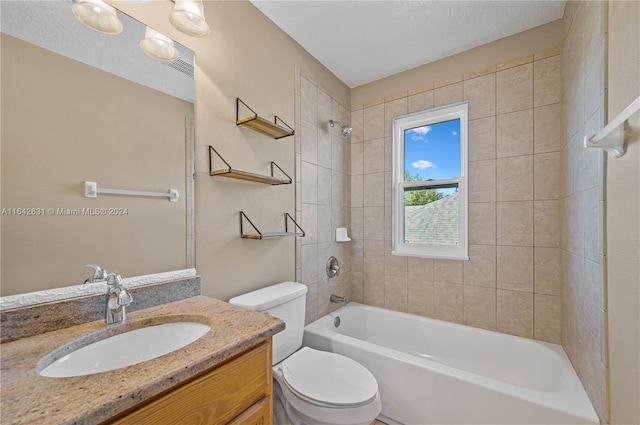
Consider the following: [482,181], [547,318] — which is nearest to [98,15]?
[482,181]

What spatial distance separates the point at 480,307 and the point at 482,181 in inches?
37.9

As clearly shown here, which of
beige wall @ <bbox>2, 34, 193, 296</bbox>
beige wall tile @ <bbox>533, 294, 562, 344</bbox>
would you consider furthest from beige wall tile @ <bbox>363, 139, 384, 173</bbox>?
beige wall @ <bbox>2, 34, 193, 296</bbox>

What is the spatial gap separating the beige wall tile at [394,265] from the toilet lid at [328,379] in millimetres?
1101

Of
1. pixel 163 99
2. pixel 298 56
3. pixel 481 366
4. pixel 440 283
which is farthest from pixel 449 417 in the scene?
pixel 298 56

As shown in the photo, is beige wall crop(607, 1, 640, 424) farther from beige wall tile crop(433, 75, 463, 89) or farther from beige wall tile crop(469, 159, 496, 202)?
beige wall tile crop(433, 75, 463, 89)

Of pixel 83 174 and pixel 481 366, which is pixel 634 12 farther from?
pixel 481 366

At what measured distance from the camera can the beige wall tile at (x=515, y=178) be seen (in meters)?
1.91

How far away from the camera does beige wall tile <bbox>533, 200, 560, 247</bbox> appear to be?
1.83 meters

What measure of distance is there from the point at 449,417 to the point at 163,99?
7.00 ft

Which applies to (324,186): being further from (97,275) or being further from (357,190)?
(97,275)

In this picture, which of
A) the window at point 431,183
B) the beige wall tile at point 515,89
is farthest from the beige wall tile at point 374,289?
the beige wall tile at point 515,89

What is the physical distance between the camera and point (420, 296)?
2312 mm

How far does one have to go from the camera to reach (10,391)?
56 cm

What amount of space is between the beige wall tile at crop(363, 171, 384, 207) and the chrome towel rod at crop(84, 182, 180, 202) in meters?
1.74
